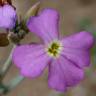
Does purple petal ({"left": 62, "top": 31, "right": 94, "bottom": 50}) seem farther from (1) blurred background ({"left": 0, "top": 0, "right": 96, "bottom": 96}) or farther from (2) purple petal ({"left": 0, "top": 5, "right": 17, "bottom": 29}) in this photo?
(1) blurred background ({"left": 0, "top": 0, "right": 96, "bottom": 96})

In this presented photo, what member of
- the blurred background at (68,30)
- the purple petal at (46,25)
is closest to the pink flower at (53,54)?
the purple petal at (46,25)

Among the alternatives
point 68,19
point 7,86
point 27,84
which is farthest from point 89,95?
point 7,86

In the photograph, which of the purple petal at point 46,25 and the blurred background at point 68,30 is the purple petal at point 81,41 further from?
the blurred background at point 68,30

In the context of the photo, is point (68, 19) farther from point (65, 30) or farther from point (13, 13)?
point (13, 13)

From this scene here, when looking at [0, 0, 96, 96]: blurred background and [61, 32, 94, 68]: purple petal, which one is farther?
[0, 0, 96, 96]: blurred background

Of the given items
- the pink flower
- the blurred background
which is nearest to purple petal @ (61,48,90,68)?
the pink flower
